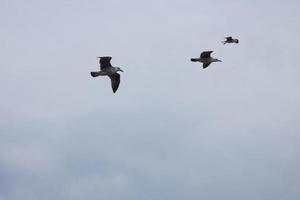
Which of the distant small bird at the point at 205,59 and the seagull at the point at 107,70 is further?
the distant small bird at the point at 205,59

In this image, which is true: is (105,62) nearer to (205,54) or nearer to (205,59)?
(205,54)

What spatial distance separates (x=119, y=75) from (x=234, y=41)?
30.3ft

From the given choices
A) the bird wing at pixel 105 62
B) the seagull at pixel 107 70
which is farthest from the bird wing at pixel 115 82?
the bird wing at pixel 105 62

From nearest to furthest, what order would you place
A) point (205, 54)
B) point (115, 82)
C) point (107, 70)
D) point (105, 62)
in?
point (105, 62) < point (107, 70) < point (115, 82) < point (205, 54)

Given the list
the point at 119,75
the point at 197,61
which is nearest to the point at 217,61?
the point at 197,61

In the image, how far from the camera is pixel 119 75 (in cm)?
5828

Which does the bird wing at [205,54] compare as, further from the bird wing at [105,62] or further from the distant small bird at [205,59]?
the bird wing at [105,62]

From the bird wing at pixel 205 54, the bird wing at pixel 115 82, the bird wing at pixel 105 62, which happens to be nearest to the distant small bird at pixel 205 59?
the bird wing at pixel 205 54

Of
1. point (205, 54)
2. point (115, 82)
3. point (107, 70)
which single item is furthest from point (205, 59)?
point (107, 70)

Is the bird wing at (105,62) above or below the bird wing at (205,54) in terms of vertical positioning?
below

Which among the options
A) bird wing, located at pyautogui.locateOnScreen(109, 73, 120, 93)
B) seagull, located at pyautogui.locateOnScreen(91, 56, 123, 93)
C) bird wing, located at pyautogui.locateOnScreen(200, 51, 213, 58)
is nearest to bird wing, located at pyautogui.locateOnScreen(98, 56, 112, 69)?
seagull, located at pyautogui.locateOnScreen(91, 56, 123, 93)

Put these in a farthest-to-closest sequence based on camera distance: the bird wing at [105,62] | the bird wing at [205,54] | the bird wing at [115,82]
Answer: the bird wing at [205,54]
the bird wing at [115,82]
the bird wing at [105,62]

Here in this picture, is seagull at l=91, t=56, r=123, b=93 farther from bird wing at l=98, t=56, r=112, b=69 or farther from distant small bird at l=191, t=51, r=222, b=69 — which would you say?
distant small bird at l=191, t=51, r=222, b=69

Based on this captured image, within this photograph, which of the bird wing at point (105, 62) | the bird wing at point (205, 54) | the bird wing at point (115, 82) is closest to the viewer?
the bird wing at point (105, 62)
